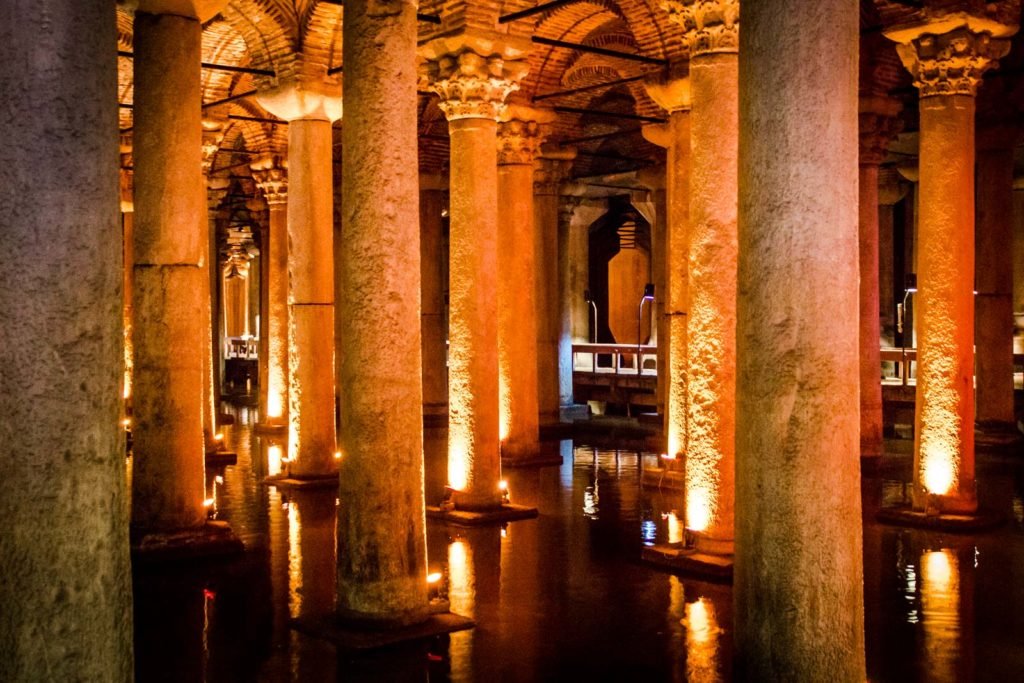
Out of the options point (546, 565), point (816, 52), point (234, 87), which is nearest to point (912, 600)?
point (546, 565)

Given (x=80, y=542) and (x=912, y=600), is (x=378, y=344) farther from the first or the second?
(x=912, y=600)

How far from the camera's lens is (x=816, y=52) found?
13.3 feet

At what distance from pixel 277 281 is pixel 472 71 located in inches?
261

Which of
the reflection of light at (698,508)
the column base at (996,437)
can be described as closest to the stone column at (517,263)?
the reflection of light at (698,508)

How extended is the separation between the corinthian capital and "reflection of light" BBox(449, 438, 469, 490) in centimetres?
419

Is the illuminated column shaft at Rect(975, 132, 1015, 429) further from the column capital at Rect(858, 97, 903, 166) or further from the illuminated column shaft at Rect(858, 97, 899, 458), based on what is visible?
the column capital at Rect(858, 97, 903, 166)

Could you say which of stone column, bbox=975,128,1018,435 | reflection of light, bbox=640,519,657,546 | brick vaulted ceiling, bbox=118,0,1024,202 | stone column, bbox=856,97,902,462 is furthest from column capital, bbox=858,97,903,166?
reflection of light, bbox=640,519,657,546

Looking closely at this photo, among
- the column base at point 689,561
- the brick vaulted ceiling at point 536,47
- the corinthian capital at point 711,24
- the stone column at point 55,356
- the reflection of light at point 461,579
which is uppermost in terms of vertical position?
the brick vaulted ceiling at point 536,47

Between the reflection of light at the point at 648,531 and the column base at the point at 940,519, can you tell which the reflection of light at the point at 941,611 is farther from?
the reflection of light at the point at 648,531

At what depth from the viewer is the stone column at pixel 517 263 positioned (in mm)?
12648

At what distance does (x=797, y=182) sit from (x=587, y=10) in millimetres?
9705

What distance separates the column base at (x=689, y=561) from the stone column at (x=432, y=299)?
34.6 feet

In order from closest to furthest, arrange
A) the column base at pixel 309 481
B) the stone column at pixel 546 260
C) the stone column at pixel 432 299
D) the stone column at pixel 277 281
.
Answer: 1. the column base at pixel 309 481
2. the stone column at pixel 277 281
3. the stone column at pixel 546 260
4. the stone column at pixel 432 299

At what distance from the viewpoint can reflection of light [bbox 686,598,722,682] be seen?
5379 mm
